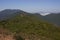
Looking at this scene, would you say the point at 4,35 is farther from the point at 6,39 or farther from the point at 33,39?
the point at 33,39

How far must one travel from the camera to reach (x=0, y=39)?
1994 cm

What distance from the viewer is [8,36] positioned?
21234 mm

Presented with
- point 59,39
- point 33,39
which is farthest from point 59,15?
point 33,39

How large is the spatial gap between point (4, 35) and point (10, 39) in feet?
4.48

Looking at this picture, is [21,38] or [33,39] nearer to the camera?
[21,38]

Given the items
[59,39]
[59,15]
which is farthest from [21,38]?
[59,15]

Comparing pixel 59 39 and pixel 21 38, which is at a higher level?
pixel 21 38

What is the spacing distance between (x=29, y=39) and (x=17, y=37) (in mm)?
2079

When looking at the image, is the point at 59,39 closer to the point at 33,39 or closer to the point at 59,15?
the point at 33,39

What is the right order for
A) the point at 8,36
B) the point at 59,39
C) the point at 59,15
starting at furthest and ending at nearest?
the point at 59,15 < the point at 59,39 < the point at 8,36

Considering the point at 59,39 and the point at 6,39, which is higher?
the point at 6,39

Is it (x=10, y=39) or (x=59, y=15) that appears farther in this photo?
(x=59, y=15)

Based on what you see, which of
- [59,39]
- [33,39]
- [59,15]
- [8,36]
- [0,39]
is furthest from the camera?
[59,15]

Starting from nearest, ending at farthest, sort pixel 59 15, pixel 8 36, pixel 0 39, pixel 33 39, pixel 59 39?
pixel 0 39, pixel 8 36, pixel 33 39, pixel 59 39, pixel 59 15
